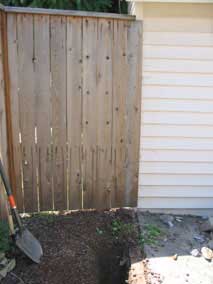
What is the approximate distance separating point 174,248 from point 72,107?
56.7 inches

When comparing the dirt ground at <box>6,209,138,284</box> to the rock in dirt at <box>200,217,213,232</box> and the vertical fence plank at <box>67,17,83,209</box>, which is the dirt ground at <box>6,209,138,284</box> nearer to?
the vertical fence plank at <box>67,17,83,209</box>

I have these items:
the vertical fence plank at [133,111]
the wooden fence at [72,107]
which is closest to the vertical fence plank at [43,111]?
the wooden fence at [72,107]

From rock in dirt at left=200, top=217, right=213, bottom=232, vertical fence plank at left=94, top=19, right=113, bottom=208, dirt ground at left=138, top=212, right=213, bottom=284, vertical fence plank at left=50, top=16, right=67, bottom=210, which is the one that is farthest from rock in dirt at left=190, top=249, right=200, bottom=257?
vertical fence plank at left=50, top=16, right=67, bottom=210

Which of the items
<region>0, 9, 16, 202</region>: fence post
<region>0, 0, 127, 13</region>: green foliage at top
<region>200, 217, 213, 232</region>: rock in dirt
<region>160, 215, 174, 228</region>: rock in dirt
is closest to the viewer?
<region>0, 9, 16, 202</region>: fence post

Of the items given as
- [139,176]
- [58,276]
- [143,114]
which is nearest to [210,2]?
[143,114]

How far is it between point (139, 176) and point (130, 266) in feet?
2.86

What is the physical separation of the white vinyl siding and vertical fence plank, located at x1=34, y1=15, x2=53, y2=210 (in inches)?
32.5

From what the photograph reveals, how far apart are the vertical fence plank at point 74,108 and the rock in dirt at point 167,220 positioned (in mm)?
786

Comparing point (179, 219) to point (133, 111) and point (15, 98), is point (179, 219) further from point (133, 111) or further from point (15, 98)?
point (15, 98)

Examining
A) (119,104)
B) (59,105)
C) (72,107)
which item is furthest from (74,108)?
(119,104)

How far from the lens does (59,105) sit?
2.80 meters

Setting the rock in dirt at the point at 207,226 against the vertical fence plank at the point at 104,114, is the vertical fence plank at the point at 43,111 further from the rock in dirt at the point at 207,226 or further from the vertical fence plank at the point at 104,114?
the rock in dirt at the point at 207,226

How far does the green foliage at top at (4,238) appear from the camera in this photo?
233 centimetres

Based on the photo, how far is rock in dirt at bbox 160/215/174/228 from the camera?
9.68ft
